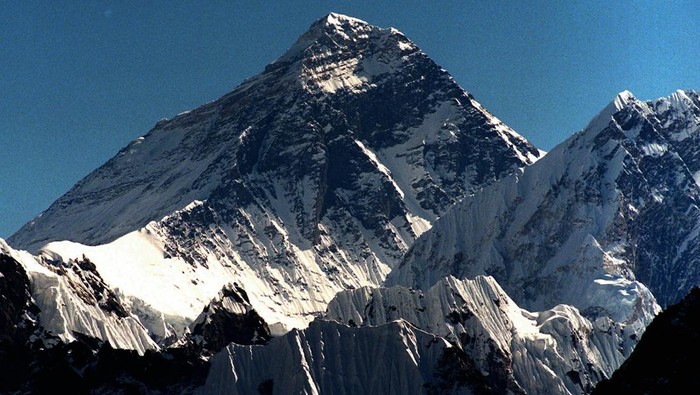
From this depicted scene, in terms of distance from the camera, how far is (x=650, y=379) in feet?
558

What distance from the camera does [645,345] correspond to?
178000 mm

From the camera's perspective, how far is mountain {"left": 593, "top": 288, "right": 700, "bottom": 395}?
167250 mm

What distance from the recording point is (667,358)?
6816 inches

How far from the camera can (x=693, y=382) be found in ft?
541

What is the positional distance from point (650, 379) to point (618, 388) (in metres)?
3.46

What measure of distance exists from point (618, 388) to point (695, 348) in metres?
8.04

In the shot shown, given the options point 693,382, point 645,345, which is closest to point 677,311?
point 645,345

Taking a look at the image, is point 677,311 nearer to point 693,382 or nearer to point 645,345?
point 645,345

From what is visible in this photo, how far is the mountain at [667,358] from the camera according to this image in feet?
549

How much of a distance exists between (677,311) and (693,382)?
16.1 m

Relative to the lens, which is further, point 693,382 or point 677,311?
point 677,311

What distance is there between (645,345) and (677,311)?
503 cm

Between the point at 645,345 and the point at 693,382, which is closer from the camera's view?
the point at 693,382
